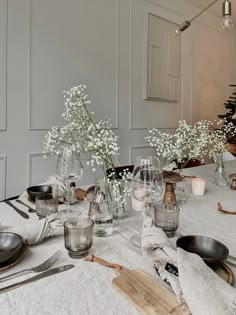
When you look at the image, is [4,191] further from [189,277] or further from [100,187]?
[189,277]

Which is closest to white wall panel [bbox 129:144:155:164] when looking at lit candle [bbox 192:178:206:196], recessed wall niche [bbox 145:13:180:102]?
recessed wall niche [bbox 145:13:180:102]

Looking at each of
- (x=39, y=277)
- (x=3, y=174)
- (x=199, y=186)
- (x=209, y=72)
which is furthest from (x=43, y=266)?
(x=209, y=72)

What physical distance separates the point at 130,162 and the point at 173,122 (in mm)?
1016

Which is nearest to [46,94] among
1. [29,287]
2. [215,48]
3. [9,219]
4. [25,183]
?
[25,183]

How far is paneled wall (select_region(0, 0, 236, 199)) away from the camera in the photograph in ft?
8.09

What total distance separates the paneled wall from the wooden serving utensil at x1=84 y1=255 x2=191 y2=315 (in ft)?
6.92

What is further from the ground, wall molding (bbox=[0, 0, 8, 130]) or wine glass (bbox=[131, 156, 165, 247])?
wall molding (bbox=[0, 0, 8, 130])

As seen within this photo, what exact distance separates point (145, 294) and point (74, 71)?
2.62 meters

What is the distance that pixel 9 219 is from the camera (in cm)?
101

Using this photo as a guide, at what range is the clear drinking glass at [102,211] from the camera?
0.91m

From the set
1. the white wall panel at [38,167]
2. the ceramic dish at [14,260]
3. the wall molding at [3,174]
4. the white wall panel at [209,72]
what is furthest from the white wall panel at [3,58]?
the white wall panel at [209,72]

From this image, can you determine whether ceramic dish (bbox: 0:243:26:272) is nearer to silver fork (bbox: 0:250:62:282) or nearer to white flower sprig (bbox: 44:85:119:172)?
silver fork (bbox: 0:250:62:282)

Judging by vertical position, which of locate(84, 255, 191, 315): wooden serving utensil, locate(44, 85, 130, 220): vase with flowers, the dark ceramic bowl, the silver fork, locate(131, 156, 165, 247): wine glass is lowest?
locate(84, 255, 191, 315): wooden serving utensil

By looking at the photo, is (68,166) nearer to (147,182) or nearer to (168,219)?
(147,182)
